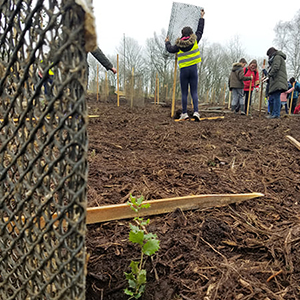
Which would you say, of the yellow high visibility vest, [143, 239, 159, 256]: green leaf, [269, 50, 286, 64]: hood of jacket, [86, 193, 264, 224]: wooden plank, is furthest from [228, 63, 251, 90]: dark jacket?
[143, 239, 159, 256]: green leaf

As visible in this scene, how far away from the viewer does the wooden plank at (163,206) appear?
191 cm

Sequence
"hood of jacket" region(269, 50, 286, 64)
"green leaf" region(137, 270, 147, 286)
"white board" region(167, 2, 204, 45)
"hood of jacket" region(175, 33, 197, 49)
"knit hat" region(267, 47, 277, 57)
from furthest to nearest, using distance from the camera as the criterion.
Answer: "knit hat" region(267, 47, 277, 57) < "hood of jacket" region(269, 50, 286, 64) < "white board" region(167, 2, 204, 45) < "hood of jacket" region(175, 33, 197, 49) < "green leaf" region(137, 270, 147, 286)

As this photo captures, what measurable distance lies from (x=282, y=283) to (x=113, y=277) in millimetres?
940

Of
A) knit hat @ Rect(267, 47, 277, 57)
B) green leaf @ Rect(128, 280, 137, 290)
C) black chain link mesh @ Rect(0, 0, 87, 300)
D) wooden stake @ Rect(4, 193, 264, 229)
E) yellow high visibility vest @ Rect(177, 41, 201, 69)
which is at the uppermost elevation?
knit hat @ Rect(267, 47, 277, 57)

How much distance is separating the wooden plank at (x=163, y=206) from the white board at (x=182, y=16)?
576cm

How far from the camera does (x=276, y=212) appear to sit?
2.22 metres

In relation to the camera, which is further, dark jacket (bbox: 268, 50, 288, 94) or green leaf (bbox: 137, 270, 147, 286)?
dark jacket (bbox: 268, 50, 288, 94)

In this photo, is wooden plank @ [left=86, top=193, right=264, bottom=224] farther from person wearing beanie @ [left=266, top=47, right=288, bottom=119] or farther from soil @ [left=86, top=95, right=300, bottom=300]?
person wearing beanie @ [left=266, top=47, right=288, bottom=119]

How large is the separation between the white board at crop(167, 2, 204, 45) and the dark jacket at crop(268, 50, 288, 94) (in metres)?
2.53

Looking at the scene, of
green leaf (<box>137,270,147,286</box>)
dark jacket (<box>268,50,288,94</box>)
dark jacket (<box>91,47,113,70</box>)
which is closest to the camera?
green leaf (<box>137,270,147,286</box>)

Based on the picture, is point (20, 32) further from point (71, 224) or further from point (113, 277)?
point (113, 277)

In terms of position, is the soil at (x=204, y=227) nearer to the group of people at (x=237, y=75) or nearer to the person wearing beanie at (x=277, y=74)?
the group of people at (x=237, y=75)

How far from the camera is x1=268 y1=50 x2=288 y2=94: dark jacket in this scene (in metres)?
7.40

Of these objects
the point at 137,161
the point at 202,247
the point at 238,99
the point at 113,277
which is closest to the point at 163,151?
the point at 137,161
